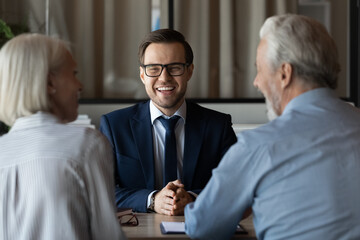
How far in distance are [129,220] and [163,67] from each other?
916mm

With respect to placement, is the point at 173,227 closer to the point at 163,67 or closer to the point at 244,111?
the point at 163,67

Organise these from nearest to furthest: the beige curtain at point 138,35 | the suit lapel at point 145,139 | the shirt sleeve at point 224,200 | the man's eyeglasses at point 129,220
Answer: the shirt sleeve at point 224,200 → the man's eyeglasses at point 129,220 → the suit lapel at point 145,139 → the beige curtain at point 138,35

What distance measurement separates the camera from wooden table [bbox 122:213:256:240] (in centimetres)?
192

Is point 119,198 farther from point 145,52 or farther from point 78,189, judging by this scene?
point 78,189

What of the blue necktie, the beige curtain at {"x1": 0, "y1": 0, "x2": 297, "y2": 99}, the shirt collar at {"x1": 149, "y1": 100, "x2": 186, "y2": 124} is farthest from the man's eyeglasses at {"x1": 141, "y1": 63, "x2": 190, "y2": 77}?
the beige curtain at {"x1": 0, "y1": 0, "x2": 297, "y2": 99}

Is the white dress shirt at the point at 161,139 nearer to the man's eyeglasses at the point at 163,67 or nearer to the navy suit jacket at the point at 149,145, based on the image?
the navy suit jacket at the point at 149,145

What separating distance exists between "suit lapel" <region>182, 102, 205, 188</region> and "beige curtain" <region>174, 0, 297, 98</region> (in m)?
2.13

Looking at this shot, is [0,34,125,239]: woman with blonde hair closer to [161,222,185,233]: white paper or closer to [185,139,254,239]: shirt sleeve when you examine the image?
[185,139,254,239]: shirt sleeve

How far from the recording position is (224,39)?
4.93 m

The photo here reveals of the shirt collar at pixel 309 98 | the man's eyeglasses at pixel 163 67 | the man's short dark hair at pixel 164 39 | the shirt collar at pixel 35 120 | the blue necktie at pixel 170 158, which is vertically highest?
the man's short dark hair at pixel 164 39

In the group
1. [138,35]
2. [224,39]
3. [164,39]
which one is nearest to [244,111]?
[224,39]

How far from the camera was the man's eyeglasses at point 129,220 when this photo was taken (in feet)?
6.90

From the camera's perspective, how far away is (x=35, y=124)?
1.59 m

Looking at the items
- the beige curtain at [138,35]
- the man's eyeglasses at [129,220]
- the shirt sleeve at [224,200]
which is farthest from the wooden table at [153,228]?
the beige curtain at [138,35]
